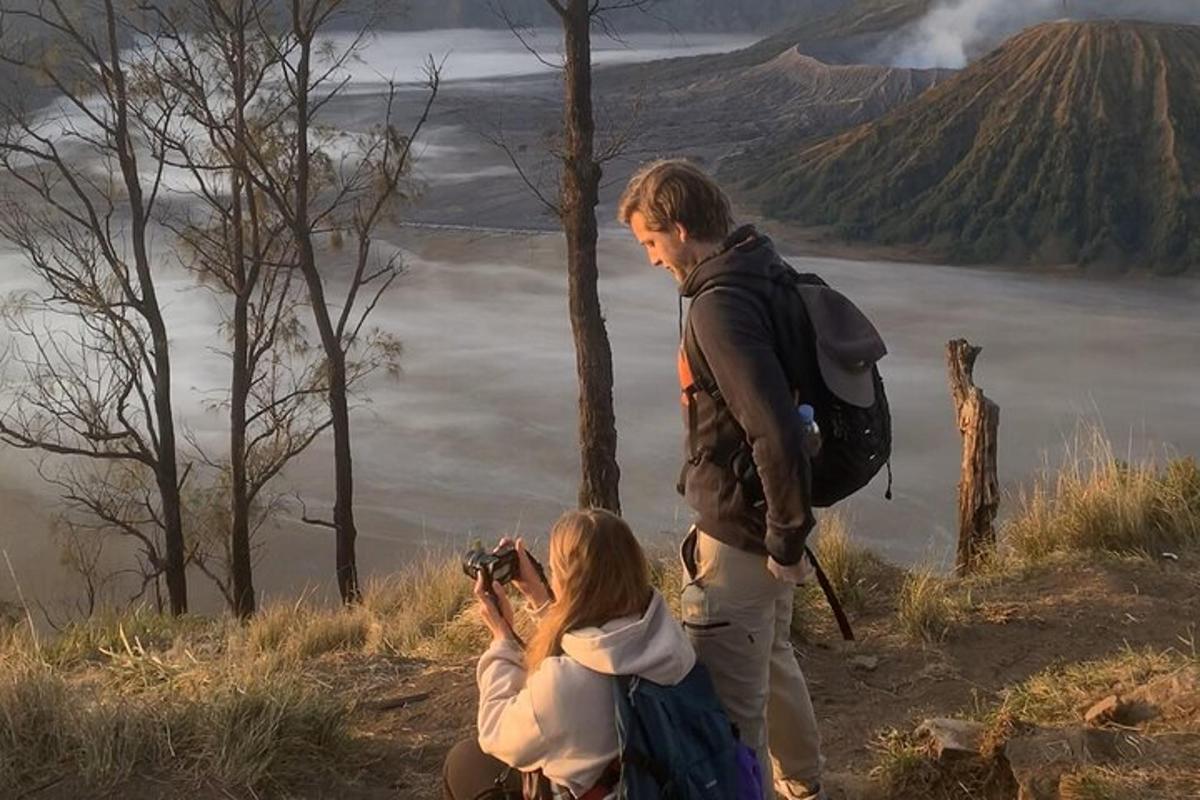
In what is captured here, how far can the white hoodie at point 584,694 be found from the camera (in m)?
2.83

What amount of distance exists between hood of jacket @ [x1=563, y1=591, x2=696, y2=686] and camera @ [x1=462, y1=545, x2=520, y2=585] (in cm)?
38

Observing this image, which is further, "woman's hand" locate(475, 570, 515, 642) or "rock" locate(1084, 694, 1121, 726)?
"rock" locate(1084, 694, 1121, 726)

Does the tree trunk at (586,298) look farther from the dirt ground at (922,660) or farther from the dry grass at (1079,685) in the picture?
the dry grass at (1079,685)

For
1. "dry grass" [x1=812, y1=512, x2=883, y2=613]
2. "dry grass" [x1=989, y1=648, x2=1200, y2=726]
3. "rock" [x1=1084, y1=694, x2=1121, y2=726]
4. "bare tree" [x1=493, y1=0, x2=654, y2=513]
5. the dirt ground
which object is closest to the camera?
"rock" [x1=1084, y1=694, x2=1121, y2=726]

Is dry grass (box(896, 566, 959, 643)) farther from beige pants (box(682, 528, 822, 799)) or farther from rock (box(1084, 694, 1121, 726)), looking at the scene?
beige pants (box(682, 528, 822, 799))

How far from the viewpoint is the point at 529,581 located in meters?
3.23

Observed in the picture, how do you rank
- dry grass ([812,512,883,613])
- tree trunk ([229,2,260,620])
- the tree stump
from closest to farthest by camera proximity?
dry grass ([812,512,883,613])
the tree stump
tree trunk ([229,2,260,620])

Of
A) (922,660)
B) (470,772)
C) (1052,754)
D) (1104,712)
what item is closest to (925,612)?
→ (922,660)

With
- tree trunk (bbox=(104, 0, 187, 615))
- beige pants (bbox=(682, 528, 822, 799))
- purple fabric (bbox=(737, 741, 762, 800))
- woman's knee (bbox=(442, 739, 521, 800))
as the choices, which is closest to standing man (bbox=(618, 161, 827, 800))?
beige pants (bbox=(682, 528, 822, 799))

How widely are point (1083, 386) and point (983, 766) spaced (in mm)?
26671

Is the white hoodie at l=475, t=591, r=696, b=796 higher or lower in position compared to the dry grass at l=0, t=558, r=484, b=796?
higher

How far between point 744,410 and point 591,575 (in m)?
0.45

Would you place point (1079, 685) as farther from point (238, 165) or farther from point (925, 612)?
point (238, 165)

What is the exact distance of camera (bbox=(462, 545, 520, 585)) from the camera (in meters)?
3.18
